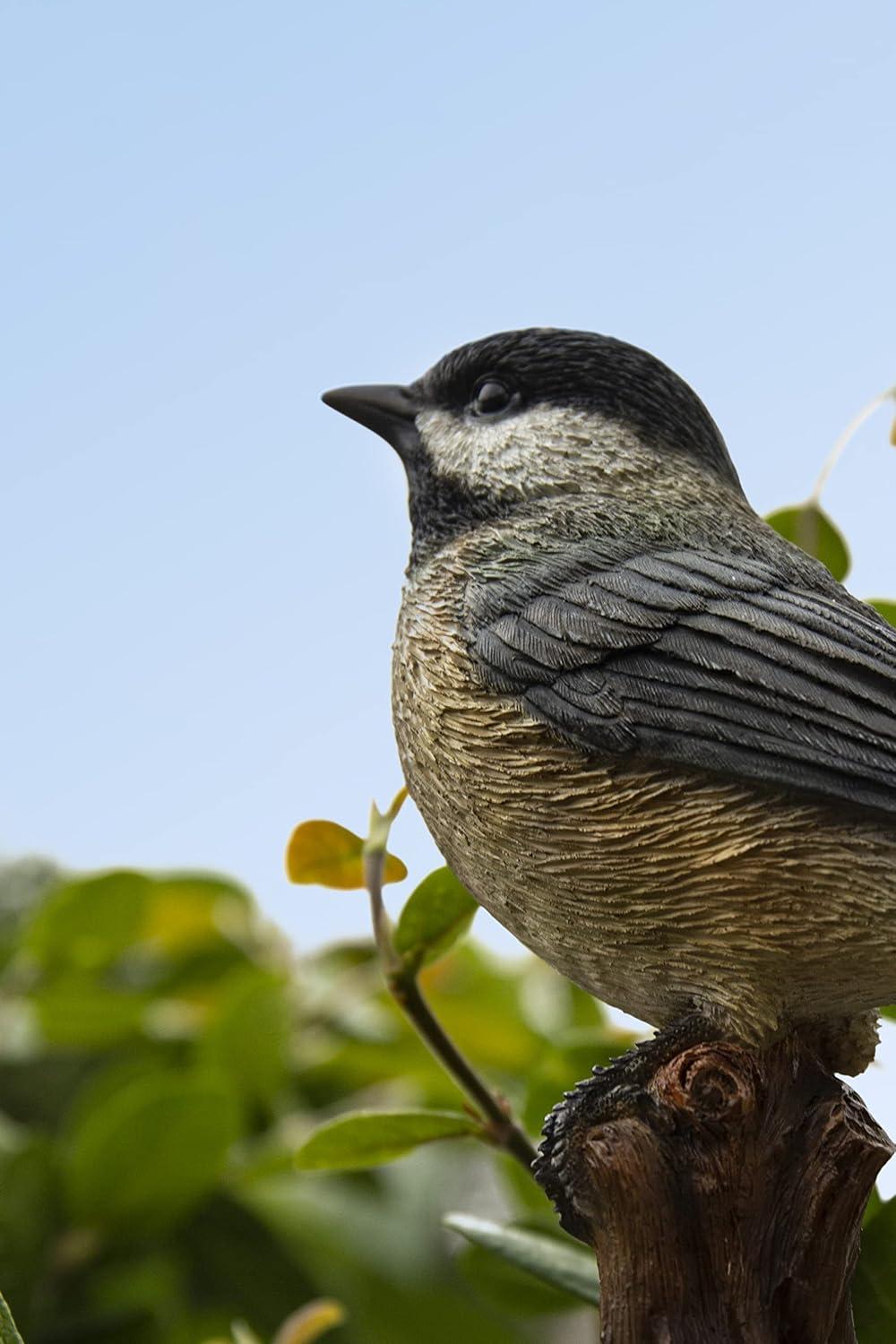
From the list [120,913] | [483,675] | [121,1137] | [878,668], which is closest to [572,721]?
[483,675]

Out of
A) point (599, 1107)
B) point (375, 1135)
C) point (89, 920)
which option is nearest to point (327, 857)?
point (375, 1135)

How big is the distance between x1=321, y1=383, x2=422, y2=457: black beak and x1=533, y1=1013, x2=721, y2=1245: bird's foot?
523mm

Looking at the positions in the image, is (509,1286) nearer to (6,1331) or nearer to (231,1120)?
(231,1120)

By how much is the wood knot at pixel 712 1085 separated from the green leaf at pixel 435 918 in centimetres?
22

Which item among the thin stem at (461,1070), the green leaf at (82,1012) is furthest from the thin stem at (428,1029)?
the green leaf at (82,1012)

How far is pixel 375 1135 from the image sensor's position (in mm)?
1036

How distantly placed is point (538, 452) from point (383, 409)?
16 centimetres

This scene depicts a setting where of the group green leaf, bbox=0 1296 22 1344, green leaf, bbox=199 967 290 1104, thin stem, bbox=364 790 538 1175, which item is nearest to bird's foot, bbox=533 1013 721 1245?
thin stem, bbox=364 790 538 1175

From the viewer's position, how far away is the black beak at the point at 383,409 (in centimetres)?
114

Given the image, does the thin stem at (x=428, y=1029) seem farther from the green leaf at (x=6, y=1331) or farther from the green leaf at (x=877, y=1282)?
the green leaf at (x=6, y=1331)

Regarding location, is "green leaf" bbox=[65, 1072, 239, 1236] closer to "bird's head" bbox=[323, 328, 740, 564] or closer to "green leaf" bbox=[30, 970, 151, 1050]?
"green leaf" bbox=[30, 970, 151, 1050]

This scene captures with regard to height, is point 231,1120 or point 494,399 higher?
point 494,399

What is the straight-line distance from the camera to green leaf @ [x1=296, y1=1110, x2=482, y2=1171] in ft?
3.36

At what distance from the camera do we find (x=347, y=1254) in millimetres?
1823
